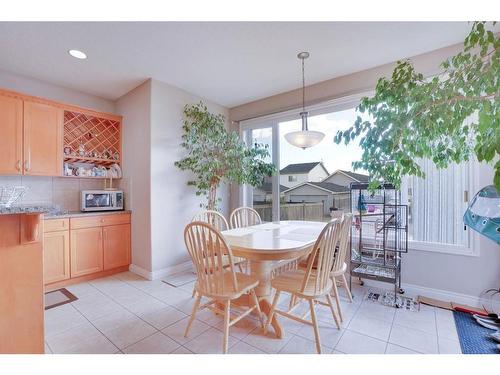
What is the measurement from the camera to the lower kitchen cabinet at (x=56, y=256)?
2742 millimetres

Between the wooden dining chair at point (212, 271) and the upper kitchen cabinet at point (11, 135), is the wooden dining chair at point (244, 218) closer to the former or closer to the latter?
the wooden dining chair at point (212, 271)

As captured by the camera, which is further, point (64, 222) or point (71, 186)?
point (71, 186)

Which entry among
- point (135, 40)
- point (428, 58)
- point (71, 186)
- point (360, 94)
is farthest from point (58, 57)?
point (428, 58)

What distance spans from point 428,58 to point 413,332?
104 inches

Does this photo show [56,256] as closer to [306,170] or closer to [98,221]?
[98,221]

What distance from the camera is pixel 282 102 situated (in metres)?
3.60

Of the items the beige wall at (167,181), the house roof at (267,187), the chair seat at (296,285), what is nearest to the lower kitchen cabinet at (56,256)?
the beige wall at (167,181)

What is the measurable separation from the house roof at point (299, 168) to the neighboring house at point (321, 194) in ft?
0.64

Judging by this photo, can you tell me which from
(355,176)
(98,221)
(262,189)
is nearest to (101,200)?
(98,221)

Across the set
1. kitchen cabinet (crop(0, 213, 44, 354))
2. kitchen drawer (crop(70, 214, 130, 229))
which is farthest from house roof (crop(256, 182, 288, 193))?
kitchen cabinet (crop(0, 213, 44, 354))

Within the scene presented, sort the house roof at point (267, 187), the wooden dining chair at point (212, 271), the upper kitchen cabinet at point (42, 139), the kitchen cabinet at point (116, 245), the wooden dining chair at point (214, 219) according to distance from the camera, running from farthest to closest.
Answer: the house roof at point (267, 187) < the kitchen cabinet at point (116, 245) < the upper kitchen cabinet at point (42, 139) < the wooden dining chair at point (214, 219) < the wooden dining chair at point (212, 271)

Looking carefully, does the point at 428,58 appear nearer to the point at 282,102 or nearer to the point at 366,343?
the point at 282,102

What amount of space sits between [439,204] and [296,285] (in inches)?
74.4

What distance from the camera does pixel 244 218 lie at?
3.10 m
